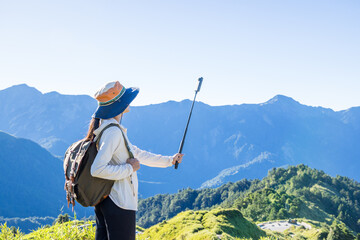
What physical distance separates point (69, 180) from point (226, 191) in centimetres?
11818

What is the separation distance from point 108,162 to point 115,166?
11 centimetres

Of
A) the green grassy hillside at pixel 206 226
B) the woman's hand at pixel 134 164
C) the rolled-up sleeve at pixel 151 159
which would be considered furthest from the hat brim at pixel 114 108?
the green grassy hillside at pixel 206 226

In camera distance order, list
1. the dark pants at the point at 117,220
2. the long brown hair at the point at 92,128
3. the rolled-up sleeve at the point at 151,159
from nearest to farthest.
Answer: the dark pants at the point at 117,220 → the long brown hair at the point at 92,128 → the rolled-up sleeve at the point at 151,159

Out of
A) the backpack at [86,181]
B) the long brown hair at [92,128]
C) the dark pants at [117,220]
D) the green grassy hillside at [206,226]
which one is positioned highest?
the long brown hair at [92,128]

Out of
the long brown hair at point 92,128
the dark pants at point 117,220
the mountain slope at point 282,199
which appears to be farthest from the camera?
the mountain slope at point 282,199

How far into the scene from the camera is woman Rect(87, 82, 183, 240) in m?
3.49

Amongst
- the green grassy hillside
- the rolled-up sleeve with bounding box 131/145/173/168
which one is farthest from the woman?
the green grassy hillside

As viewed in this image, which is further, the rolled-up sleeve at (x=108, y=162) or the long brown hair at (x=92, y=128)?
the long brown hair at (x=92, y=128)

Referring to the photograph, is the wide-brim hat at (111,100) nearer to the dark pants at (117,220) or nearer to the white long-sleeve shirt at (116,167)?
the white long-sleeve shirt at (116,167)

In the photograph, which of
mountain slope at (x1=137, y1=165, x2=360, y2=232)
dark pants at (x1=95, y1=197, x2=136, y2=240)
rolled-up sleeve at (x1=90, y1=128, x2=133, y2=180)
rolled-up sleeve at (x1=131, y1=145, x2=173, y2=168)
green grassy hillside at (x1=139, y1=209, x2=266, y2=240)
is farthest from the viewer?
mountain slope at (x1=137, y1=165, x2=360, y2=232)

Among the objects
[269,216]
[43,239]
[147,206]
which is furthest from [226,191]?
[43,239]

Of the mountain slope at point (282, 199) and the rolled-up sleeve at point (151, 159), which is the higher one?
the rolled-up sleeve at point (151, 159)

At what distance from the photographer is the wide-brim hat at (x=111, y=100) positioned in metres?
3.79

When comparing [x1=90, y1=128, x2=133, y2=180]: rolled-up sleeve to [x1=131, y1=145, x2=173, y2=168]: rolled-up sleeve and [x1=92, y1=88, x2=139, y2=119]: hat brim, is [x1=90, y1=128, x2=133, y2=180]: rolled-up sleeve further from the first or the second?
[x1=131, y1=145, x2=173, y2=168]: rolled-up sleeve
